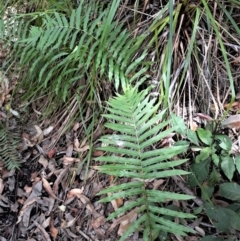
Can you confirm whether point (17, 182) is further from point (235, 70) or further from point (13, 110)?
point (235, 70)

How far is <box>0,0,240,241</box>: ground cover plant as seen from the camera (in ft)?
5.97

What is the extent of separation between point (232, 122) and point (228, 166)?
9.7 inches

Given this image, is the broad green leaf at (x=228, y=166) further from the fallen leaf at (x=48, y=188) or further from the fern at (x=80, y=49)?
the fallen leaf at (x=48, y=188)

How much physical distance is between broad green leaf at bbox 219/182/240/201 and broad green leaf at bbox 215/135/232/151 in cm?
17

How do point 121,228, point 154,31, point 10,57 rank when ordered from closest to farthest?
point 121,228
point 154,31
point 10,57

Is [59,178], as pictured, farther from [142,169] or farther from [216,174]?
[216,174]

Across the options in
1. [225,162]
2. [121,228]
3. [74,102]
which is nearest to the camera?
[225,162]

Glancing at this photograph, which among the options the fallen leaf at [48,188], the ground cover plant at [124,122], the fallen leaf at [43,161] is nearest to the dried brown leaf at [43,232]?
the ground cover plant at [124,122]

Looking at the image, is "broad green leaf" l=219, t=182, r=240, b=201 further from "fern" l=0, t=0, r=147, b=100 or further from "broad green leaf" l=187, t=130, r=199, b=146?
"fern" l=0, t=0, r=147, b=100

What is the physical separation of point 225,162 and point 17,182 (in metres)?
1.26

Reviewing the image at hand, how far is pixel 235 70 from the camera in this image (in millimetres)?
2115

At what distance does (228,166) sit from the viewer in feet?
5.97

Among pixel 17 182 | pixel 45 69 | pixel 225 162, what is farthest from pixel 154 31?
pixel 17 182

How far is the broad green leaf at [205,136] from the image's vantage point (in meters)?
1.91
